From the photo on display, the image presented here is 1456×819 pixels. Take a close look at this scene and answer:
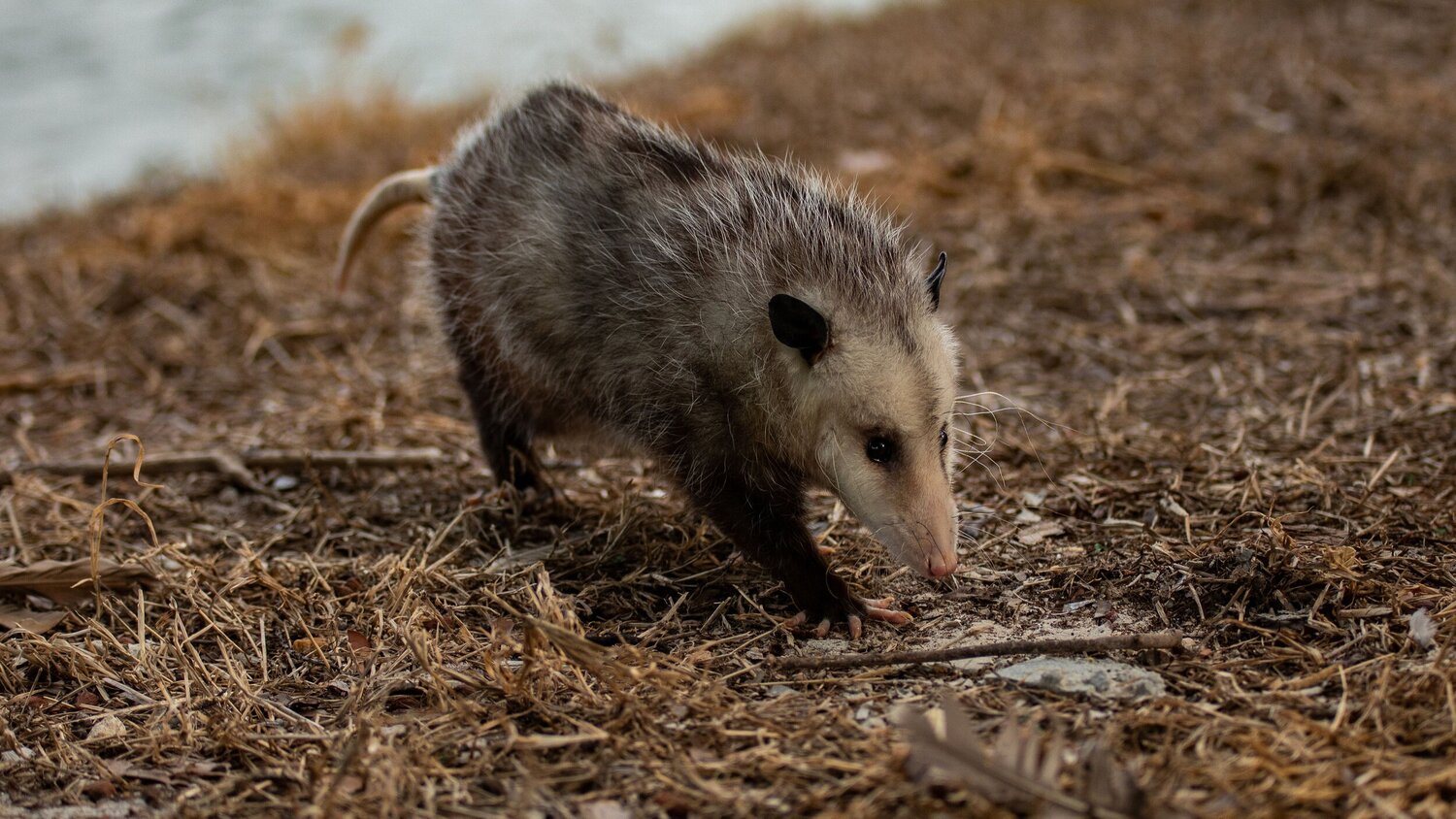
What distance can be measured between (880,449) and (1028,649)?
42 centimetres

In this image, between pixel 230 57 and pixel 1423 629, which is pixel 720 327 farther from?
pixel 230 57

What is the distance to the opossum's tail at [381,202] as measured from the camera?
3265 millimetres

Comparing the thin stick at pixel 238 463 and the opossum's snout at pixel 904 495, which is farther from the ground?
the opossum's snout at pixel 904 495

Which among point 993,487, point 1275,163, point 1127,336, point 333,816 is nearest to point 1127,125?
point 1275,163

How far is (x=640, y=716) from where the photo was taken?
1.92m

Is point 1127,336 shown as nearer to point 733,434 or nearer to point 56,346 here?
point 733,434

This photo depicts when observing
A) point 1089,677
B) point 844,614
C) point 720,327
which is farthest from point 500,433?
point 1089,677

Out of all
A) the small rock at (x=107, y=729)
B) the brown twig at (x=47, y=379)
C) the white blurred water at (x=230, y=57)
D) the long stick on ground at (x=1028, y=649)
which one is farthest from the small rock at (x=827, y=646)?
the white blurred water at (x=230, y=57)

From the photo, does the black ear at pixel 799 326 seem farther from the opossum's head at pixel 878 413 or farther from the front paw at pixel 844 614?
the front paw at pixel 844 614

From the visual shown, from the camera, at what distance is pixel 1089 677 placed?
1993 millimetres

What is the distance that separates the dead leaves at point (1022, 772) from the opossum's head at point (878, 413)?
1.80 feet

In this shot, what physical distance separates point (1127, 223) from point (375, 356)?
2.83 meters

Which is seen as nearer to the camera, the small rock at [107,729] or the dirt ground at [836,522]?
the dirt ground at [836,522]

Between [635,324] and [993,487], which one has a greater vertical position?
[635,324]
